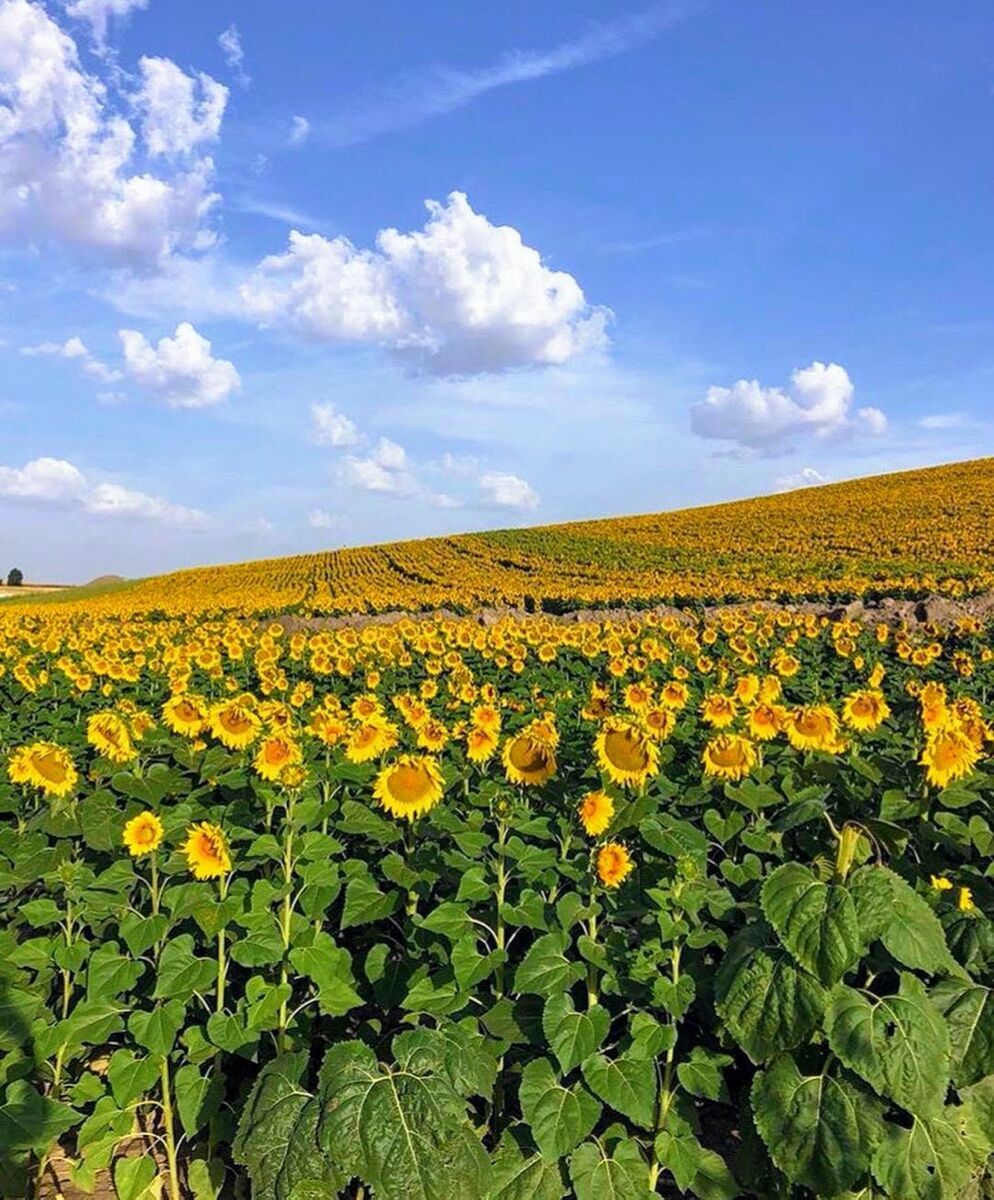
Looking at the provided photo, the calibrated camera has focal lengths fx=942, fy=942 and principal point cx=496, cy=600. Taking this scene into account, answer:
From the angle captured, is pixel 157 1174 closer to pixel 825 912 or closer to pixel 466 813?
pixel 466 813

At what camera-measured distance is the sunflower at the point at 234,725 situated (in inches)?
187

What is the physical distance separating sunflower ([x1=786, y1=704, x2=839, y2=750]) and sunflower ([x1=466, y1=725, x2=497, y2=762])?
141cm

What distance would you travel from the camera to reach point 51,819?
4.02m

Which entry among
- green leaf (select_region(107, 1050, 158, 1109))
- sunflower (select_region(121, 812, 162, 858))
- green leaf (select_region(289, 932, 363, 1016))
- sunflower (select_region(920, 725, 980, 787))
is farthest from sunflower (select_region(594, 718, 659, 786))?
green leaf (select_region(107, 1050, 158, 1109))

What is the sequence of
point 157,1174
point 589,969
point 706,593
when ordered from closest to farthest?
point 589,969 → point 157,1174 → point 706,593

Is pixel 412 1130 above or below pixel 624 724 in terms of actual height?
below

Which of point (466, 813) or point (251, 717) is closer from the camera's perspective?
point (466, 813)

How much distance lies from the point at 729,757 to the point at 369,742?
1.66 meters

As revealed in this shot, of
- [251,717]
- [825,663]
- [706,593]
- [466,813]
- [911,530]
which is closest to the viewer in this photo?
[466,813]

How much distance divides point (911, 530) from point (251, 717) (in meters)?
41.0

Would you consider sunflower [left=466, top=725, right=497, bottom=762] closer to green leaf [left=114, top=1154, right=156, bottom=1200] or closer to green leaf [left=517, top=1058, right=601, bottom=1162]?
green leaf [left=517, top=1058, right=601, bottom=1162]

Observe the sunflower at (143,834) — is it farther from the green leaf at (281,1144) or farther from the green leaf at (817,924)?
the green leaf at (817,924)

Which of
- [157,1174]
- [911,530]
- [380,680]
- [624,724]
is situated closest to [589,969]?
[624,724]

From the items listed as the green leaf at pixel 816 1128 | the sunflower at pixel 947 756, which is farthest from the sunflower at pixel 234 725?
the sunflower at pixel 947 756
